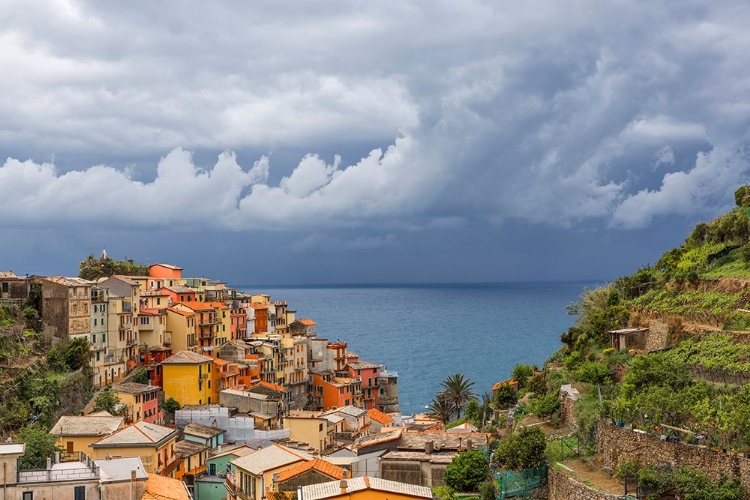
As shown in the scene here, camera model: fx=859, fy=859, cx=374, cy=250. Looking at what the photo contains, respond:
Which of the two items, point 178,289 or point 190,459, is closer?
point 190,459

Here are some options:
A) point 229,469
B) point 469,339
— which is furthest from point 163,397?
point 469,339

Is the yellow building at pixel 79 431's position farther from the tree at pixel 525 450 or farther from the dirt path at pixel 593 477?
the dirt path at pixel 593 477

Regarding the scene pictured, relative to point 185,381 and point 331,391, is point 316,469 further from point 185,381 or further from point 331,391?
point 331,391

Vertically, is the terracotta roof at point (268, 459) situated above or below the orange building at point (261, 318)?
below

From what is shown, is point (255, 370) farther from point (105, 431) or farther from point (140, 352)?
point (105, 431)

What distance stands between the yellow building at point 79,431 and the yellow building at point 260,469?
293 inches

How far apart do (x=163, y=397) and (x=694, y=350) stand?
134 feet

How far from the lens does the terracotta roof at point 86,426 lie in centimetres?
4534

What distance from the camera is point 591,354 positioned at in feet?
144

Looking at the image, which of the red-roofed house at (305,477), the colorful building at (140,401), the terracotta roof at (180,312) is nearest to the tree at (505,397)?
the red-roofed house at (305,477)

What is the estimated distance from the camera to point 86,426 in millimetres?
46000

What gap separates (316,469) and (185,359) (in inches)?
1123

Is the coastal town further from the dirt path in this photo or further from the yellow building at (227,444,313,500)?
the dirt path

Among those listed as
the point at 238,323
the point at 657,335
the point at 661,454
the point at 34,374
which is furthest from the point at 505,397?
the point at 238,323
